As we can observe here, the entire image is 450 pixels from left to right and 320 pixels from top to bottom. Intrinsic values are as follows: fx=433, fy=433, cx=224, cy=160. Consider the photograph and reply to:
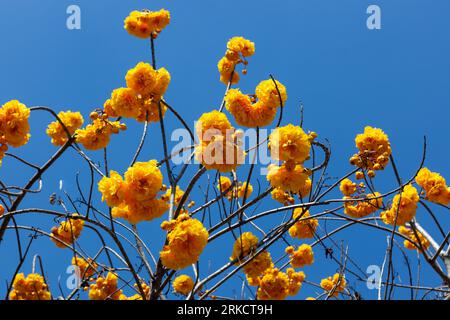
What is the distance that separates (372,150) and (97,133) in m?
1.98

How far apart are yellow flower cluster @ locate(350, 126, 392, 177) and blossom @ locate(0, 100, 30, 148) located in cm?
220

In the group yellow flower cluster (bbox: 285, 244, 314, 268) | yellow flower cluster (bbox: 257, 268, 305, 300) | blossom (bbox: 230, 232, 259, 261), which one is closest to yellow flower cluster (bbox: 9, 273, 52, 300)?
blossom (bbox: 230, 232, 259, 261)

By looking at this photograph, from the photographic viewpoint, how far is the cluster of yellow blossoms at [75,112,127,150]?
3082 mm

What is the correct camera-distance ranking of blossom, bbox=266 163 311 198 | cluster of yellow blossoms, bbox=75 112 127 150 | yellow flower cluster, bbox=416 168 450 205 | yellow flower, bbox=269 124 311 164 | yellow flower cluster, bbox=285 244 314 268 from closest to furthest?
yellow flower, bbox=269 124 311 164 < blossom, bbox=266 163 311 198 < cluster of yellow blossoms, bbox=75 112 127 150 < yellow flower cluster, bbox=416 168 450 205 < yellow flower cluster, bbox=285 244 314 268

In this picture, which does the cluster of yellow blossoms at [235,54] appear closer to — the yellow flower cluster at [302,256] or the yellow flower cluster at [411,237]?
the yellow flower cluster at [302,256]

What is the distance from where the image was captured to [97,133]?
3076 mm

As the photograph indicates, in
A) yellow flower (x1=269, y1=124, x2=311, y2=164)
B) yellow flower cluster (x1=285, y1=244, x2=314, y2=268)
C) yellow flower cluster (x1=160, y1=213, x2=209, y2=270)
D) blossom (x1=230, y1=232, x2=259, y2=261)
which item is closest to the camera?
yellow flower cluster (x1=160, y1=213, x2=209, y2=270)

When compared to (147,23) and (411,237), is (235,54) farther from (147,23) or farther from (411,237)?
(411,237)

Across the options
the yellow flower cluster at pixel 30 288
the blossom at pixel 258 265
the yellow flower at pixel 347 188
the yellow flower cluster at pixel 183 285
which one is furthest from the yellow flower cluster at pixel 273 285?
the yellow flower cluster at pixel 30 288

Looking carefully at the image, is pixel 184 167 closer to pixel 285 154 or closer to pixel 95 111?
pixel 95 111

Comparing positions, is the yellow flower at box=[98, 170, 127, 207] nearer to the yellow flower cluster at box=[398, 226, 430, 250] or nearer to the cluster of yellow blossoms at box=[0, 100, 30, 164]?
the cluster of yellow blossoms at box=[0, 100, 30, 164]

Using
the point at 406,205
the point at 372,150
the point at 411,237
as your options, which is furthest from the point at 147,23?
the point at 411,237

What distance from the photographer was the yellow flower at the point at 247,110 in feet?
9.07

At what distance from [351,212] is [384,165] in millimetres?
1104
